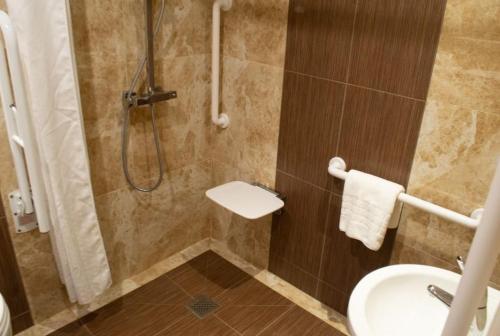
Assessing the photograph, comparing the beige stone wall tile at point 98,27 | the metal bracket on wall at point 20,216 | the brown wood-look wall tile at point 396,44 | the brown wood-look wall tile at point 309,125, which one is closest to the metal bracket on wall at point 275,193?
the brown wood-look wall tile at point 309,125

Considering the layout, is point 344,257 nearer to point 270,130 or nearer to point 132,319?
point 270,130

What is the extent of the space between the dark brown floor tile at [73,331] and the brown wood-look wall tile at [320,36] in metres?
1.58

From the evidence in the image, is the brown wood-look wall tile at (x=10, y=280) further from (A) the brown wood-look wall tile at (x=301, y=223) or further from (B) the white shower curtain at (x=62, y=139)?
(A) the brown wood-look wall tile at (x=301, y=223)

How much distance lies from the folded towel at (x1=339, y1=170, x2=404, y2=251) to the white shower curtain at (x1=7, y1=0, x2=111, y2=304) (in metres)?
1.09

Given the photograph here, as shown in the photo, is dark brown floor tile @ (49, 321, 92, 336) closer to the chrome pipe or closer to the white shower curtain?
the white shower curtain

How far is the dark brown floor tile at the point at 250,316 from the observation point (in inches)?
81.4

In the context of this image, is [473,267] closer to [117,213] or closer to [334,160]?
[334,160]

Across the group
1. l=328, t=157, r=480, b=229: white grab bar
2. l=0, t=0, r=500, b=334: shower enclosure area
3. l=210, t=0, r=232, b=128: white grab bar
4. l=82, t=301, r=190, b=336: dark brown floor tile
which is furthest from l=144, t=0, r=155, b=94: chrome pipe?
l=328, t=157, r=480, b=229: white grab bar

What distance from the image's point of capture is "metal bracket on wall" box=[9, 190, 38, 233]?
1.73 metres

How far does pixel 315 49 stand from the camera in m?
1.82

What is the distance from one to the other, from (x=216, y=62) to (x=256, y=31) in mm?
253

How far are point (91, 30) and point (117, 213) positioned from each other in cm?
90

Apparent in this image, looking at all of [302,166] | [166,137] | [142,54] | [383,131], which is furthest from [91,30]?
[383,131]

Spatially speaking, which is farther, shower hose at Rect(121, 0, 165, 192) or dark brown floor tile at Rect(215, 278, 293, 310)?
dark brown floor tile at Rect(215, 278, 293, 310)
